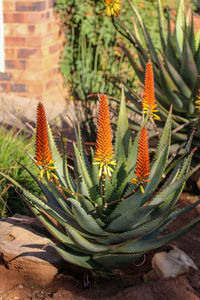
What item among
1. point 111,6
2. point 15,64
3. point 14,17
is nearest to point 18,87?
point 15,64

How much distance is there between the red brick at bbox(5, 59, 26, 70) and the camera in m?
6.98

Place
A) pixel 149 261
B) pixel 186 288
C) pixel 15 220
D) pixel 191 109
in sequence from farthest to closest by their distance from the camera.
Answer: pixel 191 109
pixel 15 220
pixel 149 261
pixel 186 288

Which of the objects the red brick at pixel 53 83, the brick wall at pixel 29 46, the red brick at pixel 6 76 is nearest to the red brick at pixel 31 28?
the brick wall at pixel 29 46

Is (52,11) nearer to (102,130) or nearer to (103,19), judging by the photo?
(103,19)

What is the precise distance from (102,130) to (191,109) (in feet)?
6.53

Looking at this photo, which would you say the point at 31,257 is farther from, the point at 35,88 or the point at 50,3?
the point at 50,3

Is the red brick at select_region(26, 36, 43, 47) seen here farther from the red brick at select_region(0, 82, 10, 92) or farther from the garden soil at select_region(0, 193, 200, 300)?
the garden soil at select_region(0, 193, 200, 300)

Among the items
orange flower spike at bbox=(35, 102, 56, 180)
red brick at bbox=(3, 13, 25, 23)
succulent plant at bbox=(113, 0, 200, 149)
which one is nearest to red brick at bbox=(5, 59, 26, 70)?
red brick at bbox=(3, 13, 25, 23)

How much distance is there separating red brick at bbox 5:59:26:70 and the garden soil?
4.53 m

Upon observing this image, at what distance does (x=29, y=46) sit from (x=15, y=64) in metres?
0.36

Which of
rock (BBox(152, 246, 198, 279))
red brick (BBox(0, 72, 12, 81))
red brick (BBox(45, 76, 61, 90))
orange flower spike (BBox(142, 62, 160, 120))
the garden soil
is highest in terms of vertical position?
orange flower spike (BBox(142, 62, 160, 120))

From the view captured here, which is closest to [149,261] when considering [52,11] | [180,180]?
[180,180]

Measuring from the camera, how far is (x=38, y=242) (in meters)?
2.87

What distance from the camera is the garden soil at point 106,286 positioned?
8.61ft
